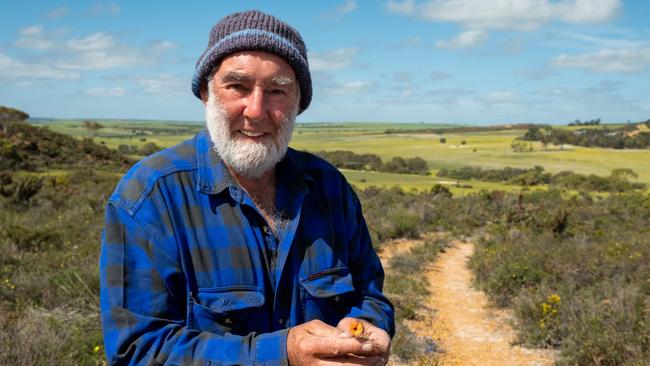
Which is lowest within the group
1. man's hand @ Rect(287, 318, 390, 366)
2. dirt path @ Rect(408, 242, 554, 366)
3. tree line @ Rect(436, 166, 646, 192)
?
dirt path @ Rect(408, 242, 554, 366)

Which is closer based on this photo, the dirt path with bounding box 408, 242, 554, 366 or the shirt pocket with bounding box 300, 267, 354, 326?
the shirt pocket with bounding box 300, 267, 354, 326

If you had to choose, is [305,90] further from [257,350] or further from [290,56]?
[257,350]

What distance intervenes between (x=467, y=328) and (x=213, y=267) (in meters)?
6.62

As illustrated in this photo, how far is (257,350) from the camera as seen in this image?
4.96ft

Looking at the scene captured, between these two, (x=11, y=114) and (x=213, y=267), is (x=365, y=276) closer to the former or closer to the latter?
(x=213, y=267)

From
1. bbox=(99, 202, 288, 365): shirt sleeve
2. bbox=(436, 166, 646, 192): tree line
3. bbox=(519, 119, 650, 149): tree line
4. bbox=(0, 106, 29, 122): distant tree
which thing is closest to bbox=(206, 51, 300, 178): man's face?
bbox=(99, 202, 288, 365): shirt sleeve

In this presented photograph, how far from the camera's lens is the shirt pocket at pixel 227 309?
1.60 meters

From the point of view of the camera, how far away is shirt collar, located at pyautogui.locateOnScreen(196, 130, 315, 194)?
175cm

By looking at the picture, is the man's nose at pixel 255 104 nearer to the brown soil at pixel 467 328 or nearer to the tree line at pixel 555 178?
the brown soil at pixel 467 328

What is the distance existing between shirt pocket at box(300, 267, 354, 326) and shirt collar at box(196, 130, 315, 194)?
34 cm

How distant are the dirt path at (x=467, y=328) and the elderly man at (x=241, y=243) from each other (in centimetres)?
494

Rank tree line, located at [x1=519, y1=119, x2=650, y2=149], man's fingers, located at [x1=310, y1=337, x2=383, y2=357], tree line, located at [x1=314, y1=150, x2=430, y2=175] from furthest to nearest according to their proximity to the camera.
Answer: tree line, located at [x1=519, y1=119, x2=650, y2=149], tree line, located at [x1=314, y1=150, x2=430, y2=175], man's fingers, located at [x1=310, y1=337, x2=383, y2=357]

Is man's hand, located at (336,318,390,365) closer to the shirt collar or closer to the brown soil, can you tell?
the shirt collar

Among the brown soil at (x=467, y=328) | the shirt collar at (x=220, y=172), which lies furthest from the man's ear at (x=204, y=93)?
the brown soil at (x=467, y=328)
